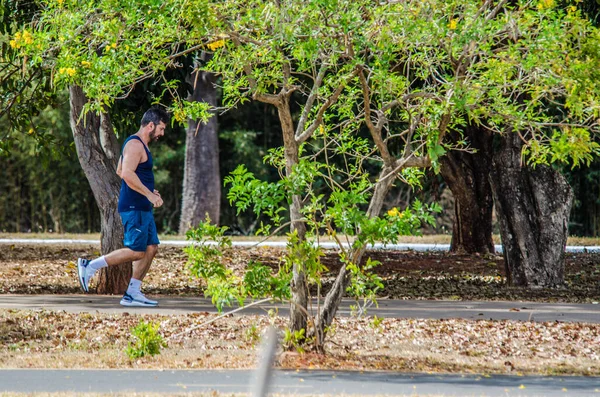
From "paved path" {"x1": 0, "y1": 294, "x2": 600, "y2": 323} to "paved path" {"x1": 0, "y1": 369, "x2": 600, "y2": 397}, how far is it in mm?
2647

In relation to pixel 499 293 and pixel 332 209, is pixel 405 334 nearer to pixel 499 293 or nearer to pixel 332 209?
pixel 332 209

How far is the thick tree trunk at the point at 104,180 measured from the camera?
13.1 metres

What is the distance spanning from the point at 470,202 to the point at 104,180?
816 cm

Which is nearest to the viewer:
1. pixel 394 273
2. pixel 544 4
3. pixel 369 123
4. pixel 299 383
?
pixel 299 383

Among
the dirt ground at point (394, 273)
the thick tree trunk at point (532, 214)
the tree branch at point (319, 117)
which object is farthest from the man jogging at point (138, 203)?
the thick tree trunk at point (532, 214)

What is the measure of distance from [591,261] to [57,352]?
11.3 meters

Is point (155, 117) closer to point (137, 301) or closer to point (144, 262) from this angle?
point (144, 262)

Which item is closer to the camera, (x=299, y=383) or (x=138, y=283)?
(x=299, y=383)

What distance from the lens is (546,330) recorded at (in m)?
10.3

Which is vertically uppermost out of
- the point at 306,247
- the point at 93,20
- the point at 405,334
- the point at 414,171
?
the point at 93,20

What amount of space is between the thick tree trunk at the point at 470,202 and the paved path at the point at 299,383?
35.6ft

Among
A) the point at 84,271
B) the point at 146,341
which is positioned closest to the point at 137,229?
the point at 84,271

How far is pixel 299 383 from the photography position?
7.74 meters

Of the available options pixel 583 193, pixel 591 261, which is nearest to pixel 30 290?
pixel 591 261
